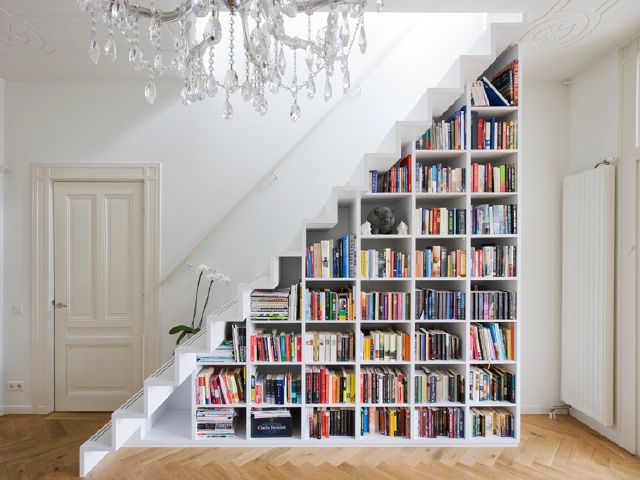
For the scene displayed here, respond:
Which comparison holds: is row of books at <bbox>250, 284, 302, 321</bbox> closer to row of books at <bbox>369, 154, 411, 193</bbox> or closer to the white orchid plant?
the white orchid plant

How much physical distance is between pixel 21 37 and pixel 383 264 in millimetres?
3140

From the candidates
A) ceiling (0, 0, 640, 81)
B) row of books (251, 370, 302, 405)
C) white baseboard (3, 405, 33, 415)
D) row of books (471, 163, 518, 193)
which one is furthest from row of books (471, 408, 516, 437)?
white baseboard (3, 405, 33, 415)

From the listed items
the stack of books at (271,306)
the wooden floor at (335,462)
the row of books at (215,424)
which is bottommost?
the wooden floor at (335,462)

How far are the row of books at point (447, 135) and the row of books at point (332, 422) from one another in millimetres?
2115

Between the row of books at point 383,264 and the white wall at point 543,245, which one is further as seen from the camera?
the white wall at point 543,245

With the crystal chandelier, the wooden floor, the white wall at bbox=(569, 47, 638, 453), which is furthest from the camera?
the white wall at bbox=(569, 47, 638, 453)

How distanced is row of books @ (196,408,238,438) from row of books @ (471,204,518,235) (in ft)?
7.78

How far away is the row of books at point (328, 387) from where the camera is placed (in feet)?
8.84

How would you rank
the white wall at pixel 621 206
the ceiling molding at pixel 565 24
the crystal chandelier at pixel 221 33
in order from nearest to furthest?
1. the crystal chandelier at pixel 221 33
2. the ceiling molding at pixel 565 24
3. the white wall at pixel 621 206

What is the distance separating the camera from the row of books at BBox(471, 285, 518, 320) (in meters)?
2.69

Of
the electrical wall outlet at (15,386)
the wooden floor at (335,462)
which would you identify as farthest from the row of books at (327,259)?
the electrical wall outlet at (15,386)

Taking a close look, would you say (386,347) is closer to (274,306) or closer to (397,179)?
(274,306)

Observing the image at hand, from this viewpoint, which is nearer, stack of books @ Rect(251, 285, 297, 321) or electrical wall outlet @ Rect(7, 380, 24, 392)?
stack of books @ Rect(251, 285, 297, 321)

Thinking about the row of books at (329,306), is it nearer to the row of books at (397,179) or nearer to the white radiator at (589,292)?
the row of books at (397,179)
